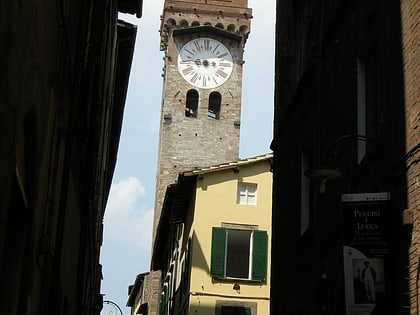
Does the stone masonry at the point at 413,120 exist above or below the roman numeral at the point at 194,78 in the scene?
below

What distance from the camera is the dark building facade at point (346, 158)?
28.8ft

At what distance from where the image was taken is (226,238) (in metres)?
26.6

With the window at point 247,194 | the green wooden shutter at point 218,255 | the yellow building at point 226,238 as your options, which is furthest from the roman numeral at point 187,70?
the green wooden shutter at point 218,255

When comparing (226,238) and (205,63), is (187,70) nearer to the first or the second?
(205,63)

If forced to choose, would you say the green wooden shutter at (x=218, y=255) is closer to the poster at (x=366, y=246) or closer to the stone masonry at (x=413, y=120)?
the poster at (x=366, y=246)

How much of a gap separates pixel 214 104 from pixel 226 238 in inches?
1013

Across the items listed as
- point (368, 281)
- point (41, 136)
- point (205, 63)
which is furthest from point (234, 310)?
point (205, 63)

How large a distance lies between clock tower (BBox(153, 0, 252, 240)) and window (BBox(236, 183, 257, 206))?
20.2 meters

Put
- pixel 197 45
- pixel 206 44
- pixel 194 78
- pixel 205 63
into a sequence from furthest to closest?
pixel 197 45 < pixel 206 44 < pixel 194 78 < pixel 205 63

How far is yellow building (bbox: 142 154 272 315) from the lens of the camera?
26.0m

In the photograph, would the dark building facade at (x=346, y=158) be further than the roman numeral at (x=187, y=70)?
No

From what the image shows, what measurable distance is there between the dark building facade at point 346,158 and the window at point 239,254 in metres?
9.82

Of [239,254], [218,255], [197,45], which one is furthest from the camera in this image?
[197,45]

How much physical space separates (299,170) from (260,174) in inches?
525
